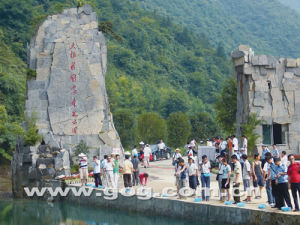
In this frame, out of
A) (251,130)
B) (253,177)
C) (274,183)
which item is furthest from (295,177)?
(251,130)

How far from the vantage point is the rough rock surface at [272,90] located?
85.8 feet

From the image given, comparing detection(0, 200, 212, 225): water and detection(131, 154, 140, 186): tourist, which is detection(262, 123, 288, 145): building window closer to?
detection(131, 154, 140, 186): tourist

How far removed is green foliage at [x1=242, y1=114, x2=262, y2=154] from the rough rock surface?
374 mm

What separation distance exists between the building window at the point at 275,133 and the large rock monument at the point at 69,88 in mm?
6996

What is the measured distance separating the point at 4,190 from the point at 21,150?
109 inches

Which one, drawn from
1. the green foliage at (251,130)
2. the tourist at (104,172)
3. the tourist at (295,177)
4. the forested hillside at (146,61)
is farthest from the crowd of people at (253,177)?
the forested hillside at (146,61)

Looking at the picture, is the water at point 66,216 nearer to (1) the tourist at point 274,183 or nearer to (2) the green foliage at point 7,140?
(1) the tourist at point 274,183

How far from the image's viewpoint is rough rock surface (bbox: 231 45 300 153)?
85.8ft

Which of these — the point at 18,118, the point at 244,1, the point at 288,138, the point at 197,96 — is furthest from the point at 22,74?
the point at 244,1

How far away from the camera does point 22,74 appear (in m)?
48.0

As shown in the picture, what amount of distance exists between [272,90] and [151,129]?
2018 centimetres

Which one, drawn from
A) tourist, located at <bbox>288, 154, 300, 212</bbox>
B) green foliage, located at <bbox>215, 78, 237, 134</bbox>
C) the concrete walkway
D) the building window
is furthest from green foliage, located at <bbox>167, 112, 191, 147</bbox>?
tourist, located at <bbox>288, 154, 300, 212</bbox>

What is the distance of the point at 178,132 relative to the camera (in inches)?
1853

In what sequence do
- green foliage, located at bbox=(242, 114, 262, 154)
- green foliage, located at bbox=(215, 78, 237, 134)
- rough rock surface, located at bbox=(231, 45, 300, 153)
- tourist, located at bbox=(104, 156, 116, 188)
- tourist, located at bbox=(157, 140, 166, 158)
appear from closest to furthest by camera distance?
tourist, located at bbox=(104, 156, 116, 188) → green foliage, located at bbox=(242, 114, 262, 154) → rough rock surface, located at bbox=(231, 45, 300, 153) → tourist, located at bbox=(157, 140, 166, 158) → green foliage, located at bbox=(215, 78, 237, 134)
